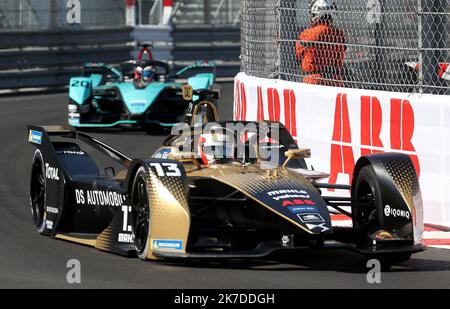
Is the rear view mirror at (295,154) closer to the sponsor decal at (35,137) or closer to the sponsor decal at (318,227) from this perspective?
the sponsor decal at (318,227)

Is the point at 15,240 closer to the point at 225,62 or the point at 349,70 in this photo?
the point at 349,70

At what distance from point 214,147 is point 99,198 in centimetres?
95

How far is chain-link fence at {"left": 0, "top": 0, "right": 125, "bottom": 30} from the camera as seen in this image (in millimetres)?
25062

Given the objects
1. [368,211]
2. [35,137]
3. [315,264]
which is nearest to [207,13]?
[35,137]

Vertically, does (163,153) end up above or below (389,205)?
above

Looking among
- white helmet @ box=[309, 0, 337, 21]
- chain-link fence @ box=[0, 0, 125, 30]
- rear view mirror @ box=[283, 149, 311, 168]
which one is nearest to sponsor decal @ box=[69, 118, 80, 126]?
white helmet @ box=[309, 0, 337, 21]

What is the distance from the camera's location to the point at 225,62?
29.1 meters

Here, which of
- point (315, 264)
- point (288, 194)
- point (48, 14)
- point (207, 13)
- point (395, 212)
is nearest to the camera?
point (288, 194)

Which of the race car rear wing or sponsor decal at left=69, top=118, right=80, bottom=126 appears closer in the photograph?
the race car rear wing

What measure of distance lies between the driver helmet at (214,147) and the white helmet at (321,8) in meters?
2.86

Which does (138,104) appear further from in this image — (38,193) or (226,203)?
(226,203)

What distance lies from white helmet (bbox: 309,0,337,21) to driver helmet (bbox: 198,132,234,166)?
2.86 metres

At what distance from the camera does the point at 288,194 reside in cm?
835

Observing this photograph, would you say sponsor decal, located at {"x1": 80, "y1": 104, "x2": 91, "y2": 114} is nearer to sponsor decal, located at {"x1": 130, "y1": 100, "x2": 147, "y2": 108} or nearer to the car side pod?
sponsor decal, located at {"x1": 130, "y1": 100, "x2": 147, "y2": 108}
